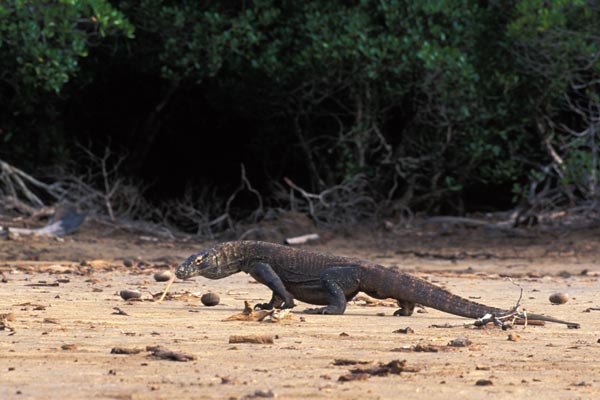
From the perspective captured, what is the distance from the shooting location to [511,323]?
6199 mm

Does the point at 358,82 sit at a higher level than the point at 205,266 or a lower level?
higher

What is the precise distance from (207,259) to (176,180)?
12.5m

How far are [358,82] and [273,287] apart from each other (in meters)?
9.44

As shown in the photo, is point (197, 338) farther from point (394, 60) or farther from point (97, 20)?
point (394, 60)

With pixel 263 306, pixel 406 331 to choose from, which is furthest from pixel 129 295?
pixel 406 331

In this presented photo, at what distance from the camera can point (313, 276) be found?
24.5 ft

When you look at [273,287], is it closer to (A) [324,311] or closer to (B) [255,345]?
(A) [324,311]

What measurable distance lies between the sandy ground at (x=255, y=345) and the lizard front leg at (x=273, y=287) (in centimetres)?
24

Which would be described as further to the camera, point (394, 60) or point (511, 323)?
point (394, 60)

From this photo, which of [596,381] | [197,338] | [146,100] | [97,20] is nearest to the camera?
[596,381]

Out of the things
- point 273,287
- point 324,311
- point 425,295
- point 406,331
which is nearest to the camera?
point 406,331

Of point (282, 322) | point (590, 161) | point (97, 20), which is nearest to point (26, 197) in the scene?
point (97, 20)

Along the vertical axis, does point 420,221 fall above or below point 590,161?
below

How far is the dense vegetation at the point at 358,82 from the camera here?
1511 centimetres
